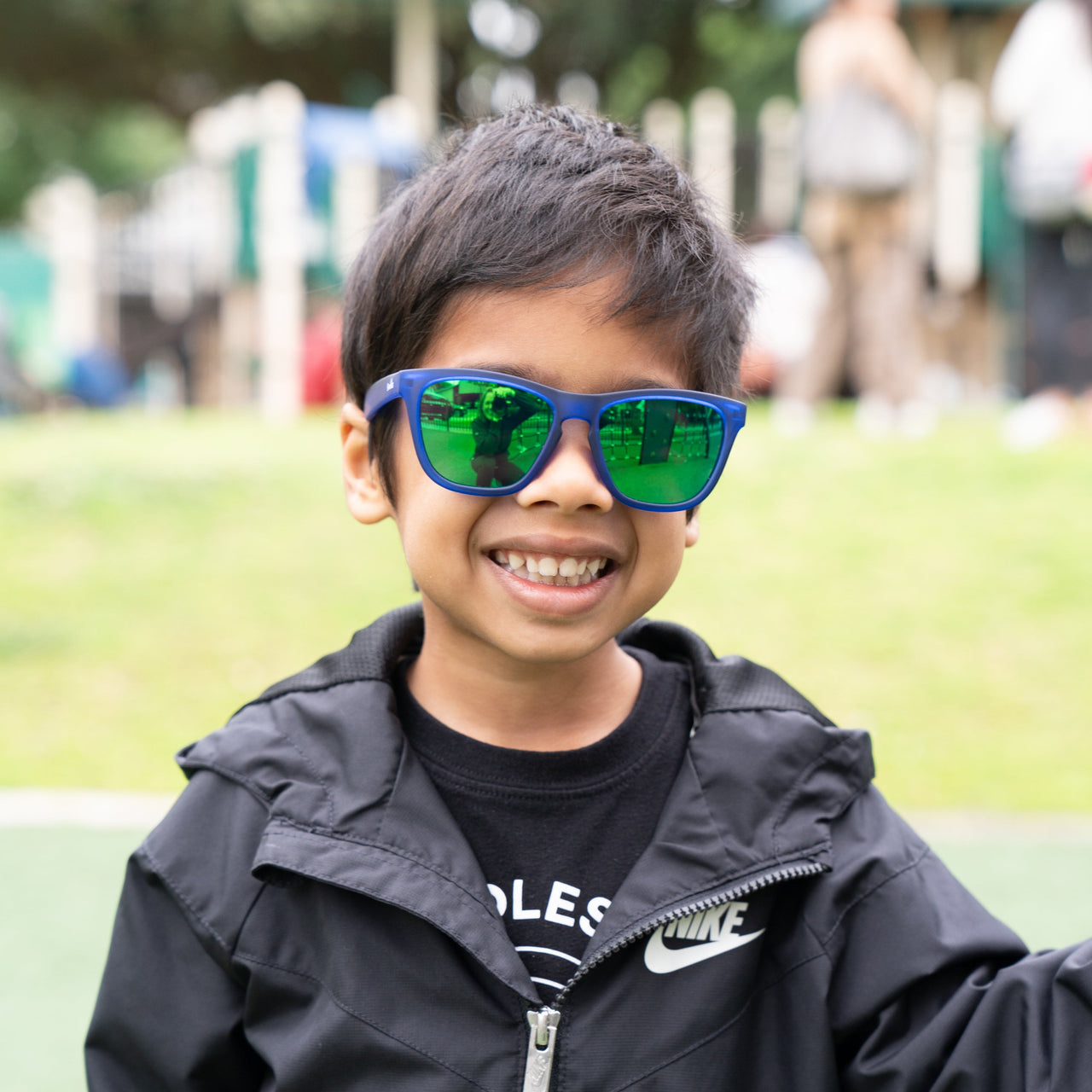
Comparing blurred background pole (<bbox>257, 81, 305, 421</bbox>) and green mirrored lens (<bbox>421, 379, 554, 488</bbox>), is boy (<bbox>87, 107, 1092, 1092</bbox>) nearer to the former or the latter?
green mirrored lens (<bbox>421, 379, 554, 488</bbox>)

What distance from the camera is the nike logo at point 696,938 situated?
1.44 metres

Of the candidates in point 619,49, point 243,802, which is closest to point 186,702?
point 243,802

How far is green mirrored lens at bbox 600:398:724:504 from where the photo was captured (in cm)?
142

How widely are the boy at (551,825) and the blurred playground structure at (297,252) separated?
266 inches

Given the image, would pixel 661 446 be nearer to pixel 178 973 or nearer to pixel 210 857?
pixel 210 857

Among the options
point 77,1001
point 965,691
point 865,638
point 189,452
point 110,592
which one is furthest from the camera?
point 189,452

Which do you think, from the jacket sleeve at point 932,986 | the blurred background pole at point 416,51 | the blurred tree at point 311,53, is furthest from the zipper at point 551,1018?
the blurred tree at point 311,53

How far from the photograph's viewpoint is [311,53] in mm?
20781

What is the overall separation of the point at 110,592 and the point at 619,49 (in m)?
16.7

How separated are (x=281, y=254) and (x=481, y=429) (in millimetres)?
8149

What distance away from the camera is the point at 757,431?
276 inches

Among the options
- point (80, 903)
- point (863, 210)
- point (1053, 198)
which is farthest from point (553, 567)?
point (1053, 198)

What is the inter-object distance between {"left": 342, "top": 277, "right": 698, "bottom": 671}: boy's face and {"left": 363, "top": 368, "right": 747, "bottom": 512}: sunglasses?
0.8 inches

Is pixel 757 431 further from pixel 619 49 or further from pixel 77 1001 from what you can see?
pixel 619 49
